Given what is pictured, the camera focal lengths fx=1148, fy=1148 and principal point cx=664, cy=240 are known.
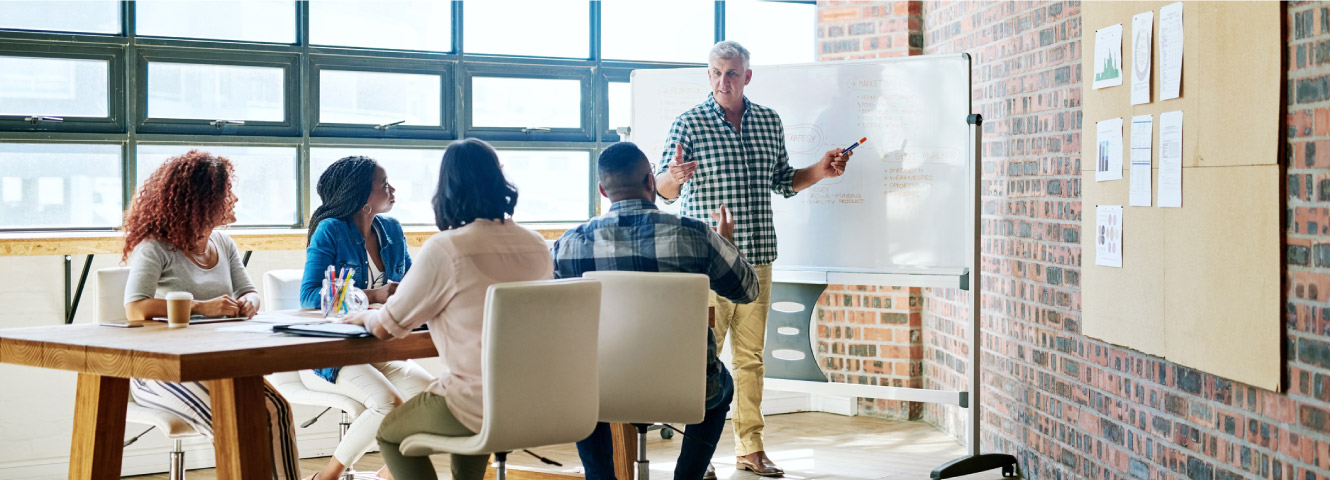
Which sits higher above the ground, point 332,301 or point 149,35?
point 149,35

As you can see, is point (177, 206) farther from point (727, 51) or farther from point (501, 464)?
point (727, 51)

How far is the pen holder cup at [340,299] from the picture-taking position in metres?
3.16

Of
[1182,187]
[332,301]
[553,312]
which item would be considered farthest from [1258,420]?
[332,301]

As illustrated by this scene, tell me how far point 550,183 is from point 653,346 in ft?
8.31

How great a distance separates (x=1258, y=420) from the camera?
2.90 metres

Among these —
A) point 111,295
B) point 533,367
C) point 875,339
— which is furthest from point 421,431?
point 875,339

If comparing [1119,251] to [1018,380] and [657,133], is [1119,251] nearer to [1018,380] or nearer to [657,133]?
[1018,380]

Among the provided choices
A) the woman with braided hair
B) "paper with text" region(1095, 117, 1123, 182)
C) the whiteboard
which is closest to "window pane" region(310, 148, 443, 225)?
the woman with braided hair

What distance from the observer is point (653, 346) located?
2.92m

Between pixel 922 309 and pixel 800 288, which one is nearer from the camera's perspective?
pixel 800 288

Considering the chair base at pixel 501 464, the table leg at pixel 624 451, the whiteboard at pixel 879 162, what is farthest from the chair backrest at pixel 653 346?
the whiteboard at pixel 879 162

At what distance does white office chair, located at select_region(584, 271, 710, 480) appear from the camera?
2.89 metres

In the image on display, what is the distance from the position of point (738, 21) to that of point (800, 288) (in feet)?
5.22

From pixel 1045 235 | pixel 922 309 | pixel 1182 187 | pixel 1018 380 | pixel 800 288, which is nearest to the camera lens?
pixel 1182 187
